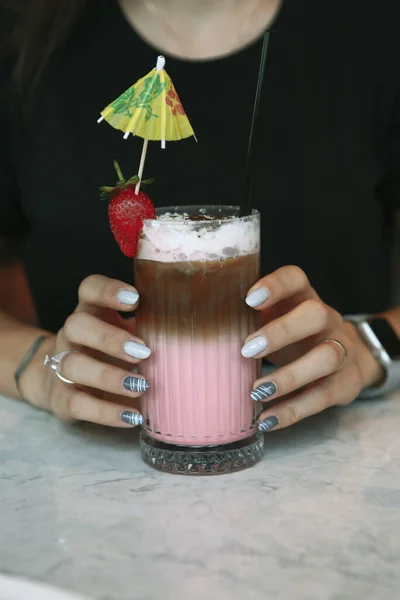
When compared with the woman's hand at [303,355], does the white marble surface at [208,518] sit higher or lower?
lower

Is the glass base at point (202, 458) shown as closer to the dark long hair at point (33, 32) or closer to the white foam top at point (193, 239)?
the white foam top at point (193, 239)

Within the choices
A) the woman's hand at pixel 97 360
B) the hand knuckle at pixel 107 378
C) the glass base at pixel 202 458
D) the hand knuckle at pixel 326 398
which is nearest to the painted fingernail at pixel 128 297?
the woman's hand at pixel 97 360

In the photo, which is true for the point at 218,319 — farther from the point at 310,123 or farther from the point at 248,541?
the point at 310,123

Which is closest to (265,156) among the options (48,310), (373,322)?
(373,322)

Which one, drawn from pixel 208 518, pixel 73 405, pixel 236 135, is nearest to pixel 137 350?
pixel 73 405

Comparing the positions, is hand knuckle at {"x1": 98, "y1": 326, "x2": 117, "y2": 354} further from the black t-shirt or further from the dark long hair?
the dark long hair

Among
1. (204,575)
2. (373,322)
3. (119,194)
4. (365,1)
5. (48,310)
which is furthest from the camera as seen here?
(48,310)
